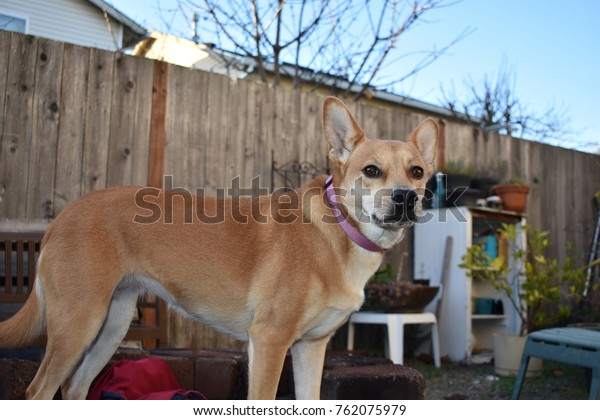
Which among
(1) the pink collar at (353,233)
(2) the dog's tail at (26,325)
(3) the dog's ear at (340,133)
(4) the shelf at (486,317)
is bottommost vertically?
(4) the shelf at (486,317)

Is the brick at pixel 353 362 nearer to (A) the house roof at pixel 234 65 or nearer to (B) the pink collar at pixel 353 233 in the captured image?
(B) the pink collar at pixel 353 233

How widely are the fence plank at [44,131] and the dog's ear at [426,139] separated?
2.53 meters

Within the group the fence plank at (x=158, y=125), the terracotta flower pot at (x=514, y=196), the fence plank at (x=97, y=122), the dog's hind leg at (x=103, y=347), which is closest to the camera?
the dog's hind leg at (x=103, y=347)

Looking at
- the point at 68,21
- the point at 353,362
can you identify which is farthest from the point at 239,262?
the point at 68,21

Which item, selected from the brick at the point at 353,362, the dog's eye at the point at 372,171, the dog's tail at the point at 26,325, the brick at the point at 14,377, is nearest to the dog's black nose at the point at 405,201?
the dog's eye at the point at 372,171

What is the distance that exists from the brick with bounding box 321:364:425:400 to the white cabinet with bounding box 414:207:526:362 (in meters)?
2.57

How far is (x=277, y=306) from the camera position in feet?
7.72

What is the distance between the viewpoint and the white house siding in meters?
11.3

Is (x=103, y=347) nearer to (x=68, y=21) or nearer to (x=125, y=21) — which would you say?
(x=125, y=21)

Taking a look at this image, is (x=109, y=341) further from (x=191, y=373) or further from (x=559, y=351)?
(x=559, y=351)

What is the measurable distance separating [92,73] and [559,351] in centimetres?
372

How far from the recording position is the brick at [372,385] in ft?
9.08

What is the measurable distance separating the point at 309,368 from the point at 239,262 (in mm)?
554
